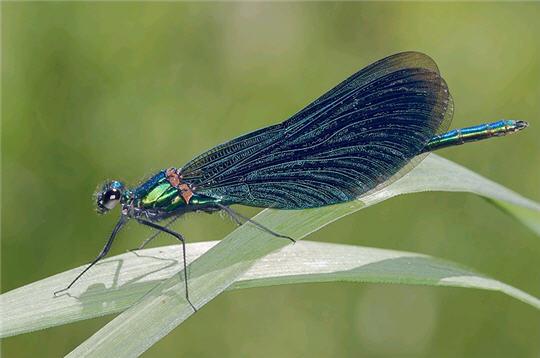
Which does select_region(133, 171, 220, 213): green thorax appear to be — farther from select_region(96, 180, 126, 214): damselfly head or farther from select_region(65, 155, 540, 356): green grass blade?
select_region(65, 155, 540, 356): green grass blade

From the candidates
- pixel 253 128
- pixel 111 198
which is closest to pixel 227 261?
pixel 111 198

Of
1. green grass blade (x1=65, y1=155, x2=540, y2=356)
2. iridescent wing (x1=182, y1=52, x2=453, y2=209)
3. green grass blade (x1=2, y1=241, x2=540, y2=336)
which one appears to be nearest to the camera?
green grass blade (x1=65, y1=155, x2=540, y2=356)

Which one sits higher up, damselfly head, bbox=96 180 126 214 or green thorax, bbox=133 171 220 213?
damselfly head, bbox=96 180 126 214

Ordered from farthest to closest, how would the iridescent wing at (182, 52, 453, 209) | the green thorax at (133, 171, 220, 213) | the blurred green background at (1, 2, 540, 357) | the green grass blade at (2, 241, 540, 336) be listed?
the blurred green background at (1, 2, 540, 357)
the green thorax at (133, 171, 220, 213)
the iridescent wing at (182, 52, 453, 209)
the green grass blade at (2, 241, 540, 336)

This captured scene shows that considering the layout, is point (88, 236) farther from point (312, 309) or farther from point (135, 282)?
point (135, 282)

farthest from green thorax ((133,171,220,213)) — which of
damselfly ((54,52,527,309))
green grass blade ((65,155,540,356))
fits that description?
green grass blade ((65,155,540,356))

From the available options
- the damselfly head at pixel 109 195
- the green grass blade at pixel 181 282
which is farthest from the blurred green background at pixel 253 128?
the green grass blade at pixel 181 282

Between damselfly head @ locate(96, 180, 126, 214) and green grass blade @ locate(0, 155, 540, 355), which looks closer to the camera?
green grass blade @ locate(0, 155, 540, 355)
